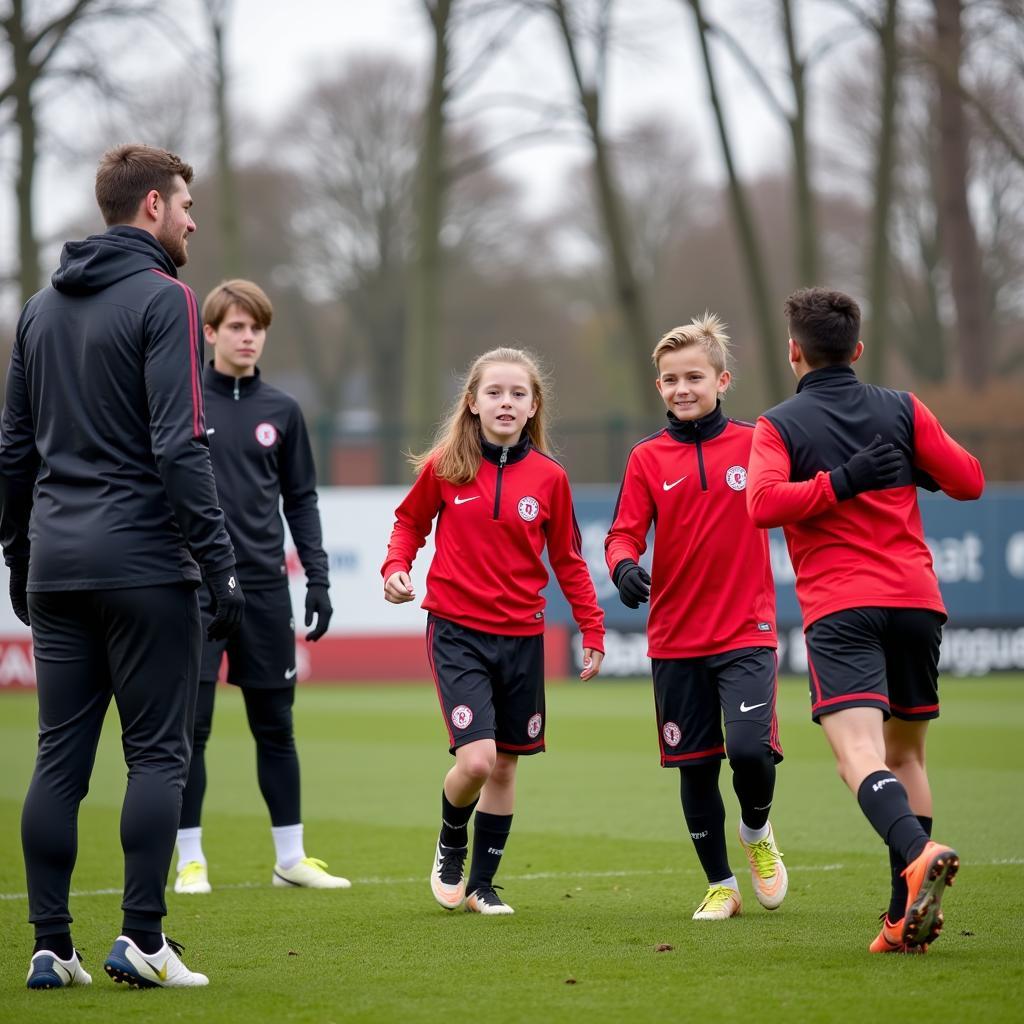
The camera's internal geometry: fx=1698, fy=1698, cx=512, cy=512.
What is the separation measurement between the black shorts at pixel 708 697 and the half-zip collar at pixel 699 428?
30.3 inches

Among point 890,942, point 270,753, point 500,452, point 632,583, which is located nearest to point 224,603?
point 632,583

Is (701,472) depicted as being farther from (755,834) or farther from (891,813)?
(891,813)

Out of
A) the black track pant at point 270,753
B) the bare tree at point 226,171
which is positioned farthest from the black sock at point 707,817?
the bare tree at point 226,171

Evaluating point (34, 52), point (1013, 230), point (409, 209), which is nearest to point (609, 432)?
point (34, 52)

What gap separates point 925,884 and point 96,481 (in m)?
2.49

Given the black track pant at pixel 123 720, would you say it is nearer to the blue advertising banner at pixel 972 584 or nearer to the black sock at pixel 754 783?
the black sock at pixel 754 783

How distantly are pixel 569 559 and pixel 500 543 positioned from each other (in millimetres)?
298

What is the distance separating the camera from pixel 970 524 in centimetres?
1889

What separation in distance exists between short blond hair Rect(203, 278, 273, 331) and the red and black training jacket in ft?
8.48

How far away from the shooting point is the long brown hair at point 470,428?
6.07 m

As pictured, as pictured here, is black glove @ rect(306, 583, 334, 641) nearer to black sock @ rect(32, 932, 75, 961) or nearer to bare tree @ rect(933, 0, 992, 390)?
black sock @ rect(32, 932, 75, 961)

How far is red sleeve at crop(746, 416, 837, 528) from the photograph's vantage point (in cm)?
495

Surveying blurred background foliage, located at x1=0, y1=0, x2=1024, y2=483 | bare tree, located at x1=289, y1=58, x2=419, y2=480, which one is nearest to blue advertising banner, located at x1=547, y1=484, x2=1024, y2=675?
blurred background foliage, located at x1=0, y1=0, x2=1024, y2=483

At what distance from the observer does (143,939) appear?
15.3 ft
